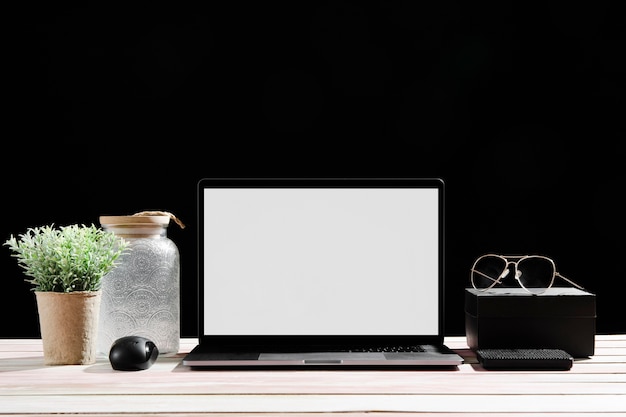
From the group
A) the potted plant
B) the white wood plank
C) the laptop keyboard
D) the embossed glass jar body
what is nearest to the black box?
the laptop keyboard

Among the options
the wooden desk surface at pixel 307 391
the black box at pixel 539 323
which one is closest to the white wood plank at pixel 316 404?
the wooden desk surface at pixel 307 391

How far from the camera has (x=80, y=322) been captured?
1.04 m

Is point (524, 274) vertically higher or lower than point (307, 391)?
higher

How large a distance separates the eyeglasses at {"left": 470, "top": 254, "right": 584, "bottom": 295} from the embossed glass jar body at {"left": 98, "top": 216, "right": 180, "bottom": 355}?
23.3 inches

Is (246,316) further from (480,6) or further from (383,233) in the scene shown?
(480,6)

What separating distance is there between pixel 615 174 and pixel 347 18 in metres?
0.73

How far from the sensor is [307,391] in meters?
0.87

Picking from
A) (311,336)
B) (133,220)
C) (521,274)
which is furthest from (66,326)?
(521,274)

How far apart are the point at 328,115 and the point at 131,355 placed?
71 cm

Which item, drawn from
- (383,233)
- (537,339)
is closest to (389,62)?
(383,233)

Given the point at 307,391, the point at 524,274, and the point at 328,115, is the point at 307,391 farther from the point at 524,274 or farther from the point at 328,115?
the point at 328,115

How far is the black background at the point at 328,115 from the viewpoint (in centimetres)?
142

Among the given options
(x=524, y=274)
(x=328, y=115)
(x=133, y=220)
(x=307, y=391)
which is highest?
(x=328, y=115)

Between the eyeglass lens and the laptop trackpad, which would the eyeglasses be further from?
the laptop trackpad
